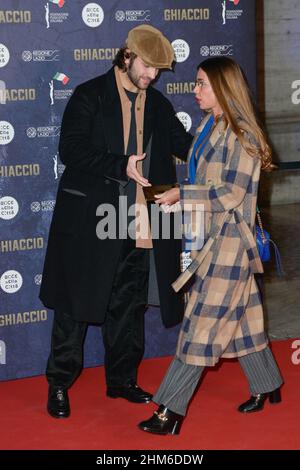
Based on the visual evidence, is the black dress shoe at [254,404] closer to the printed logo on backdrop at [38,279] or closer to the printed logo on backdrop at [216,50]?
the printed logo on backdrop at [38,279]

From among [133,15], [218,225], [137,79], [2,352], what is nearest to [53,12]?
[133,15]

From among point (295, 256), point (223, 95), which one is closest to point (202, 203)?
point (223, 95)

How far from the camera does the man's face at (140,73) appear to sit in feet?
15.4

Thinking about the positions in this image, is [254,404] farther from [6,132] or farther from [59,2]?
[59,2]

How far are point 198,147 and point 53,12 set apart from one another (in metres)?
1.23

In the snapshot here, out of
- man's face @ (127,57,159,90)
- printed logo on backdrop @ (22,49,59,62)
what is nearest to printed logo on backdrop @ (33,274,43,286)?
printed logo on backdrop @ (22,49,59,62)

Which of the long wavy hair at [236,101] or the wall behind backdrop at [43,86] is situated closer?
the long wavy hair at [236,101]

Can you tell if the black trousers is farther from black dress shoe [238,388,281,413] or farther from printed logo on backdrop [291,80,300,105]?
printed logo on backdrop [291,80,300,105]

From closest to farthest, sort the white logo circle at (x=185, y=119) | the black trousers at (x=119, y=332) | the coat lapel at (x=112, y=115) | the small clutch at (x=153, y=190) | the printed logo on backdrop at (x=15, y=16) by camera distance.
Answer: the small clutch at (x=153, y=190), the coat lapel at (x=112, y=115), the black trousers at (x=119, y=332), the printed logo on backdrop at (x=15, y=16), the white logo circle at (x=185, y=119)

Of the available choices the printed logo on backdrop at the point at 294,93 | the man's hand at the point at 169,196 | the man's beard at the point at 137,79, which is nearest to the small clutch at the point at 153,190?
the man's hand at the point at 169,196

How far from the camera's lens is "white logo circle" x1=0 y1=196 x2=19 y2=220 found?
527cm

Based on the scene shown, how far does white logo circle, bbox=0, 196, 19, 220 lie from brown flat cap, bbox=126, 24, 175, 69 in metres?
1.14

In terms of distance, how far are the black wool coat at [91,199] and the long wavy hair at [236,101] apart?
58 cm

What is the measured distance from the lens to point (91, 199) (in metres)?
4.86
